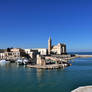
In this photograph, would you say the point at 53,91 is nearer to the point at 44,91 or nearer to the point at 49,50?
the point at 44,91

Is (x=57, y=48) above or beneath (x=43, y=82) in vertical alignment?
above

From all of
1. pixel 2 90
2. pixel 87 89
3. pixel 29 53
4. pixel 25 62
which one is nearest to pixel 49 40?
pixel 29 53

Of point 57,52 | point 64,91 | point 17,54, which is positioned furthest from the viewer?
point 57,52

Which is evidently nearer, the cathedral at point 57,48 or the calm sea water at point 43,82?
the calm sea water at point 43,82

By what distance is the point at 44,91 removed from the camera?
672 inches

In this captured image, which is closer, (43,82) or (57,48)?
(43,82)

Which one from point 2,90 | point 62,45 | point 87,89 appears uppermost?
point 62,45

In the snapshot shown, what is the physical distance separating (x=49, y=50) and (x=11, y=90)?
86.9m

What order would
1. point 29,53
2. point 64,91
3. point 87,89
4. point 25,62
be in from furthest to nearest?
point 29,53 < point 25,62 < point 64,91 < point 87,89

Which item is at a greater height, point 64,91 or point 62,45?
point 62,45

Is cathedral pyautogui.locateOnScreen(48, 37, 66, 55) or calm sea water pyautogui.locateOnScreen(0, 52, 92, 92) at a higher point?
cathedral pyautogui.locateOnScreen(48, 37, 66, 55)

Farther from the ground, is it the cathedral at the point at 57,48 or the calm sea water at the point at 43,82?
the cathedral at the point at 57,48

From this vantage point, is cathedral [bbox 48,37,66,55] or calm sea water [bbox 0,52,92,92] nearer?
calm sea water [bbox 0,52,92,92]

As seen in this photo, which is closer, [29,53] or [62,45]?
[29,53]
